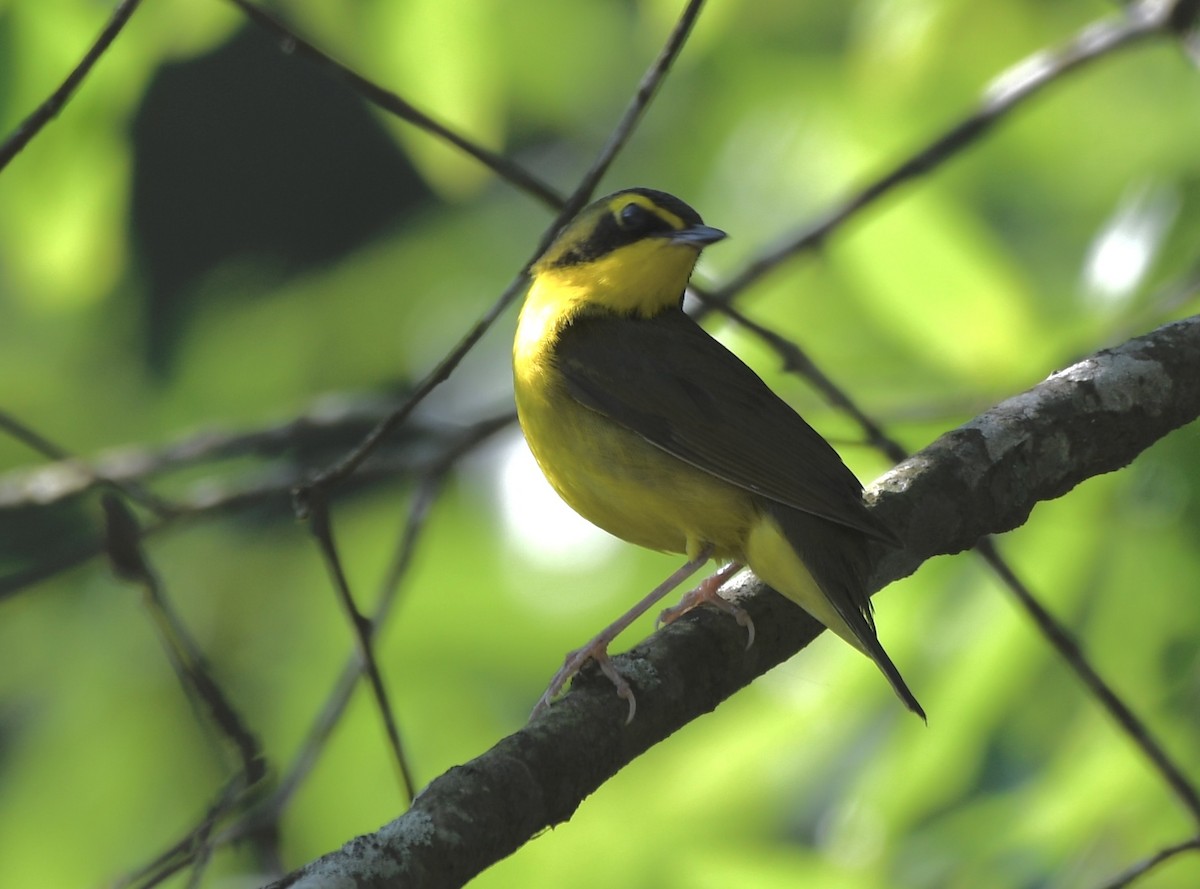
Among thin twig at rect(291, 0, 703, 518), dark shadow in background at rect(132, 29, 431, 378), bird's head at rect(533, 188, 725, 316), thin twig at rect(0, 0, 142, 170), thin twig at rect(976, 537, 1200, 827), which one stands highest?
dark shadow in background at rect(132, 29, 431, 378)

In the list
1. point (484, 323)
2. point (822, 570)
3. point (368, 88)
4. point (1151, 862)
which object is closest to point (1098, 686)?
point (1151, 862)

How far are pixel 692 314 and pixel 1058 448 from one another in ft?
6.35

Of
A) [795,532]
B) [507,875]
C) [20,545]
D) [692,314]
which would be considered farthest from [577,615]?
[20,545]

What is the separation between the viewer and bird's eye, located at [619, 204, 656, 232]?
4.67 meters

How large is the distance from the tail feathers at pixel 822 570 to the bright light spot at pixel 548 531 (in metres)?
2.17

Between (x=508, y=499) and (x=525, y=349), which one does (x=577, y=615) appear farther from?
(x=525, y=349)

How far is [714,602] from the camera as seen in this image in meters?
3.46

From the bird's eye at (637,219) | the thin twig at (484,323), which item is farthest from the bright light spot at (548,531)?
the thin twig at (484,323)

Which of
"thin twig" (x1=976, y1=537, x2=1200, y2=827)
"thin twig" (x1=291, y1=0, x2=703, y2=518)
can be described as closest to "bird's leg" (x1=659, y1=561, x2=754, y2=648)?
"thin twig" (x1=976, y1=537, x2=1200, y2=827)

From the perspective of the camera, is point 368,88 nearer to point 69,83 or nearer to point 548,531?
point 69,83

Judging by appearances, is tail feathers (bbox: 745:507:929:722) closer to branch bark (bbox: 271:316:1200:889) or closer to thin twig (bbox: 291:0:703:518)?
branch bark (bbox: 271:316:1200:889)

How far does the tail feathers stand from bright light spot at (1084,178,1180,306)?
1.18m

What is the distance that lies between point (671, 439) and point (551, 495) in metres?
2.28

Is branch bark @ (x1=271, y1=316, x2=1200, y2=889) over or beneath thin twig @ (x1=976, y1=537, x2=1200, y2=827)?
over
